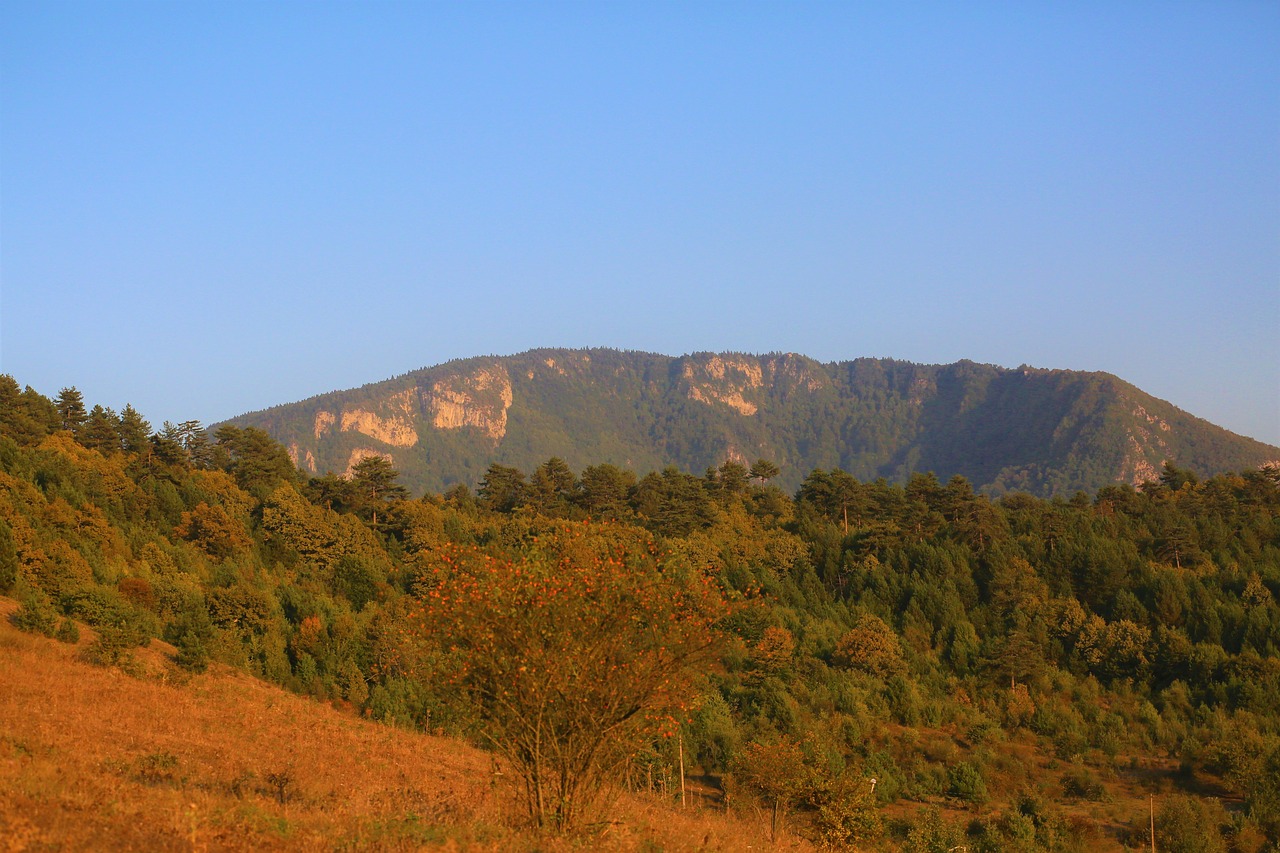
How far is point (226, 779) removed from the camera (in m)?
18.5

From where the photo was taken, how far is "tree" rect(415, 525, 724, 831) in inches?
529

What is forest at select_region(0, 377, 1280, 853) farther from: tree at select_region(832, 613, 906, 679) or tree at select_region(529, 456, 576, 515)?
tree at select_region(529, 456, 576, 515)

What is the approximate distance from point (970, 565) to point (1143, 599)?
11030 mm

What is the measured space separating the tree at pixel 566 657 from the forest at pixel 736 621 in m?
0.05

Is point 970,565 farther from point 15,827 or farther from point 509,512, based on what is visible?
point 15,827

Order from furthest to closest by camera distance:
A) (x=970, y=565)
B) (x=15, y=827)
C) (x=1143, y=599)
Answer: (x=970, y=565), (x=1143, y=599), (x=15, y=827)

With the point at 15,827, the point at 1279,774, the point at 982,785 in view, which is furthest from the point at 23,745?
the point at 1279,774

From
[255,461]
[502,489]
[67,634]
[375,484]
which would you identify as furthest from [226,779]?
[502,489]

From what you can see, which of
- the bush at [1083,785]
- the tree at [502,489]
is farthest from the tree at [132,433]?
the bush at [1083,785]

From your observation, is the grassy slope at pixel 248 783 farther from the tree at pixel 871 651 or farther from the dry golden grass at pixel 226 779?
the tree at pixel 871 651

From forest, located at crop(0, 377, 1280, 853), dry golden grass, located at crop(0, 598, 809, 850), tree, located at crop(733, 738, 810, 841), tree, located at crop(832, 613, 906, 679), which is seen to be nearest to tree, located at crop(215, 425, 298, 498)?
forest, located at crop(0, 377, 1280, 853)

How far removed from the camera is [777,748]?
102 ft

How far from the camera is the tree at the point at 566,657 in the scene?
1343cm

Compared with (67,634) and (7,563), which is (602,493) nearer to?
(7,563)
